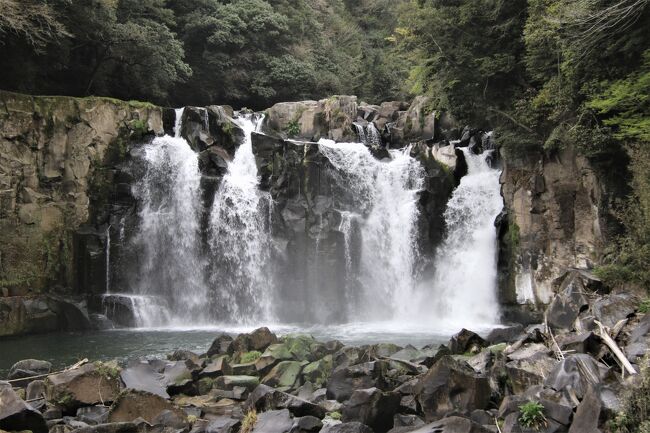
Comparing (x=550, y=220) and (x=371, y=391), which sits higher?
(x=550, y=220)

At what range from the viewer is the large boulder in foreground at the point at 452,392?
776 cm

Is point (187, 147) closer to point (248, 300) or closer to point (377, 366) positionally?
point (248, 300)

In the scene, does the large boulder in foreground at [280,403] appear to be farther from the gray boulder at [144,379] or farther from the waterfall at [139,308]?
the waterfall at [139,308]

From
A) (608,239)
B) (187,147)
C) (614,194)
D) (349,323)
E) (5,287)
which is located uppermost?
(187,147)

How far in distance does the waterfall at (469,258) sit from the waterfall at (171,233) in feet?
30.0

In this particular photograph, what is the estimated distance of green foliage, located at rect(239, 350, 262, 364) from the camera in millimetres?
11844

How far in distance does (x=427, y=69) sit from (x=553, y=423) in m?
16.8

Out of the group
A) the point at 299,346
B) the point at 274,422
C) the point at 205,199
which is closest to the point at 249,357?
the point at 299,346

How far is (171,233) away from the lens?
2331 centimetres

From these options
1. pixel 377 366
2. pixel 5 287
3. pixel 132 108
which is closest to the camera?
pixel 377 366

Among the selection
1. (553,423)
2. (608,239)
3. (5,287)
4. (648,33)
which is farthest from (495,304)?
(5,287)

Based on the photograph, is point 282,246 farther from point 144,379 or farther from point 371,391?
point 371,391

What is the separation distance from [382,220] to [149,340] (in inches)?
408

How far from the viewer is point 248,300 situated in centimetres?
2277
